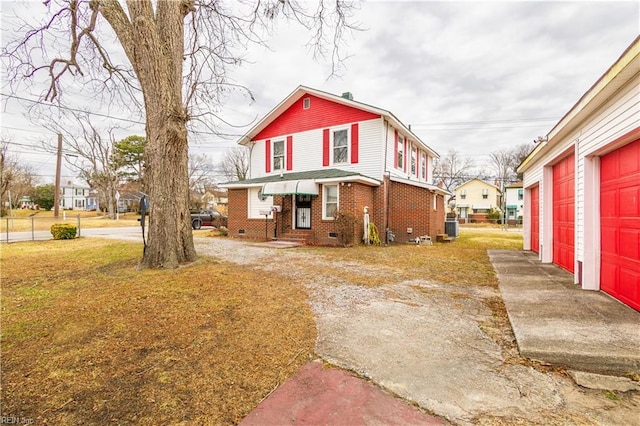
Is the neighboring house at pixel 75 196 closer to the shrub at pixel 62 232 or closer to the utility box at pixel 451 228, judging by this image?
the shrub at pixel 62 232

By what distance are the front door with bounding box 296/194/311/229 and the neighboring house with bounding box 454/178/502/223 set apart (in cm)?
4334

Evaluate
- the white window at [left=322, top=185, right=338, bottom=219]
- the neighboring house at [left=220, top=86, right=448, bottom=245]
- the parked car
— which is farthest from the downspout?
the parked car

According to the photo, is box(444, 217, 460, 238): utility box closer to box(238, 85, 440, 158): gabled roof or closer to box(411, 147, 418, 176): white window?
box(411, 147, 418, 176): white window

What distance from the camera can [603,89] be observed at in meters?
4.00

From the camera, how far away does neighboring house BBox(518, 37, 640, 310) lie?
12.8 ft

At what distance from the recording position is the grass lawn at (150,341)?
2.17 meters

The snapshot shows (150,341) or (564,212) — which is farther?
(564,212)

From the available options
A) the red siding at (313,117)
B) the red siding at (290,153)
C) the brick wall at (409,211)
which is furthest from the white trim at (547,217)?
the red siding at (290,153)

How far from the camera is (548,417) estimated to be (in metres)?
2.01

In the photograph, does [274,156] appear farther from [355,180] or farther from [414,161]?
[414,161]

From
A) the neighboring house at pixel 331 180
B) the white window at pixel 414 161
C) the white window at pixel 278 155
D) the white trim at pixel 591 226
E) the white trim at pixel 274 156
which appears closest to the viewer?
the white trim at pixel 591 226

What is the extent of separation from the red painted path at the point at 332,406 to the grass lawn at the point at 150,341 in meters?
0.14

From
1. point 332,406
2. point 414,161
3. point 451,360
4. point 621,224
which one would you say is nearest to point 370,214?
point 414,161

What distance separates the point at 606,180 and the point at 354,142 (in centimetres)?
970
